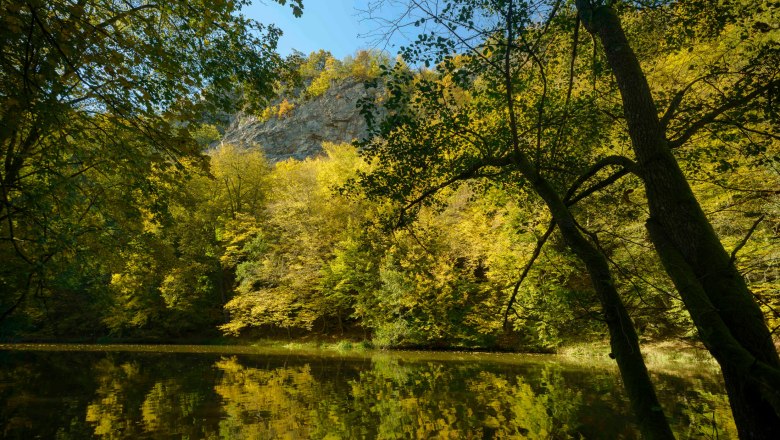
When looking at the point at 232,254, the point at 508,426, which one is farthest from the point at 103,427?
the point at 232,254

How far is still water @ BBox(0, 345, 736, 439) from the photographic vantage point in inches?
292

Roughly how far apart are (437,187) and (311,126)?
6477cm

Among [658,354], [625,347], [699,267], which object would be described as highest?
[699,267]

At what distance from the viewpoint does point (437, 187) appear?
5312 mm

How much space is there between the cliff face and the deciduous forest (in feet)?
90.1

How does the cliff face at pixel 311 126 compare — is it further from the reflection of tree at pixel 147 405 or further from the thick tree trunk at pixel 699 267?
the thick tree trunk at pixel 699 267

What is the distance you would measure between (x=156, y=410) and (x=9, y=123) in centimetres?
760

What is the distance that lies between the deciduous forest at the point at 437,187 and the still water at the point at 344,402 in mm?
1886

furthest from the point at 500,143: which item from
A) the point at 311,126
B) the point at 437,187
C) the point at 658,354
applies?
the point at 311,126

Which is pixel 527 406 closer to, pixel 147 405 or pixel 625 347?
pixel 625 347

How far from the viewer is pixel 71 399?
33.3 feet

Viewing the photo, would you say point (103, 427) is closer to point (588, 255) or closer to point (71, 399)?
point (71, 399)

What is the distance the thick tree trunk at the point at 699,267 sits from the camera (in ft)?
9.55

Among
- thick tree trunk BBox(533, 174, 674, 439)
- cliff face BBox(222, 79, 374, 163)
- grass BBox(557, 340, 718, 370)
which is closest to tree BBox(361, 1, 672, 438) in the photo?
thick tree trunk BBox(533, 174, 674, 439)
